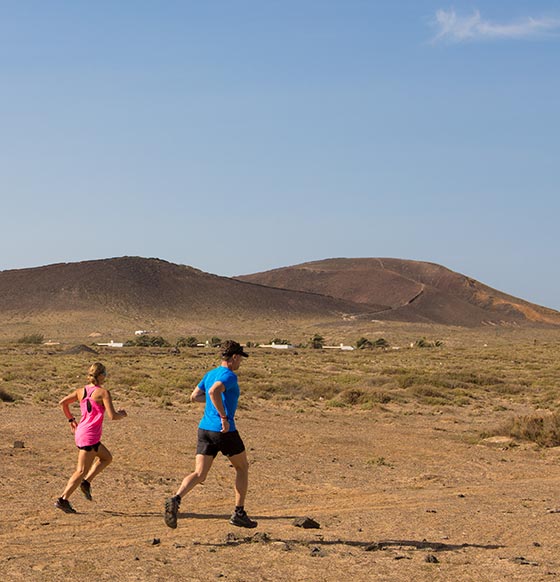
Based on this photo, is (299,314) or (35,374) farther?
(299,314)

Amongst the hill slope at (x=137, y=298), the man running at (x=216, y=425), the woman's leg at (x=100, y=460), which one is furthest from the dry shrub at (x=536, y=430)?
the hill slope at (x=137, y=298)

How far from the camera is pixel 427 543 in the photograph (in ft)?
28.1

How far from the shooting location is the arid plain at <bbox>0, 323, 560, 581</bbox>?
7695 mm

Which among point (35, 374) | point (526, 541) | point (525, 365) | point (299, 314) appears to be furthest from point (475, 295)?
point (526, 541)

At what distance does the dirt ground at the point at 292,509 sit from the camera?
7.58 metres

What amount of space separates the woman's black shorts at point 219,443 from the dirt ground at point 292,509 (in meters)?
0.80

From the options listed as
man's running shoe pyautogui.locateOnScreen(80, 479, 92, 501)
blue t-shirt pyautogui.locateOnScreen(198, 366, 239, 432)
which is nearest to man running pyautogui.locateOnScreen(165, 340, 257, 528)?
blue t-shirt pyautogui.locateOnScreen(198, 366, 239, 432)

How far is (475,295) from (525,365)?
157 meters

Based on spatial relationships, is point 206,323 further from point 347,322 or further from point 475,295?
point 475,295

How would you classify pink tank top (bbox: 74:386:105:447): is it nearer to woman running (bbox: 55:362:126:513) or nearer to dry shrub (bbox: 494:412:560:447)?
woman running (bbox: 55:362:126:513)

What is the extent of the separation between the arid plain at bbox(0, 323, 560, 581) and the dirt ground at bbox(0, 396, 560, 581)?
0.09ft

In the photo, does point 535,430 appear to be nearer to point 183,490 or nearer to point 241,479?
point 241,479

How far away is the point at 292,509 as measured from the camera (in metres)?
10.6

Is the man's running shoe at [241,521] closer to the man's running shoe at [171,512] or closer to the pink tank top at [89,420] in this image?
the man's running shoe at [171,512]
